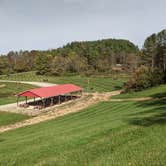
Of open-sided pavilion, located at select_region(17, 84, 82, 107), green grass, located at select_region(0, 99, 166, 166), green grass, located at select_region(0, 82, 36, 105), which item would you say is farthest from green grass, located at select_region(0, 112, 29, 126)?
green grass, located at select_region(0, 82, 36, 105)

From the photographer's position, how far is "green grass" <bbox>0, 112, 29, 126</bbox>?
35.8m

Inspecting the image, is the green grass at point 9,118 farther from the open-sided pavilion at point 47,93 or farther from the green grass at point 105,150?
the green grass at point 105,150

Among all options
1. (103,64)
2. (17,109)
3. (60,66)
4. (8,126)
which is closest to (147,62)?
(103,64)

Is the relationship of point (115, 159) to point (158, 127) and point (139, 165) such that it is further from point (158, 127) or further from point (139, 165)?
point (158, 127)

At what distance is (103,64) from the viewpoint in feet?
376

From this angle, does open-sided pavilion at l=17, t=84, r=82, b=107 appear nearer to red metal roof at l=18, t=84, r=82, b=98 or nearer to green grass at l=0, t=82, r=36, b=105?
red metal roof at l=18, t=84, r=82, b=98

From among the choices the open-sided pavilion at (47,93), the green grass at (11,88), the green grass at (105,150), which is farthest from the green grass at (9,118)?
the green grass at (11,88)

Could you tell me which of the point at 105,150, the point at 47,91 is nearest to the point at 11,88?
the point at 47,91

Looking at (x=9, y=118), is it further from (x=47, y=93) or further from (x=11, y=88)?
(x=11, y=88)

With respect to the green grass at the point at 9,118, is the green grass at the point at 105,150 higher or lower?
higher

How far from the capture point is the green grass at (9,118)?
35.8 m

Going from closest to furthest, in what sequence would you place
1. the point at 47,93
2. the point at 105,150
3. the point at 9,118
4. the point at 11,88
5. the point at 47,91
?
the point at 105,150 → the point at 9,118 → the point at 47,93 → the point at 47,91 → the point at 11,88

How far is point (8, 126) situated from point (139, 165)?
26.9 metres

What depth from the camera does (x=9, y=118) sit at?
1485 inches
